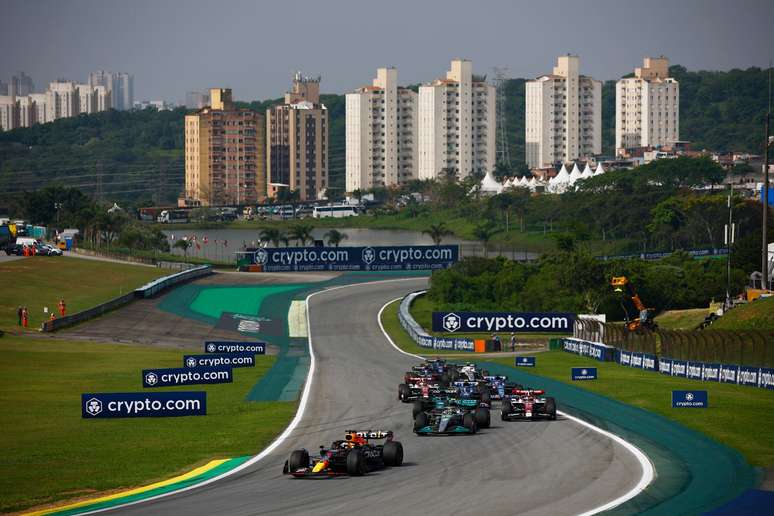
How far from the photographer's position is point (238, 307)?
11081 cm

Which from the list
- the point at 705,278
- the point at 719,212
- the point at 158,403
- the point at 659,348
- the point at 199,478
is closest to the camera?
the point at 199,478

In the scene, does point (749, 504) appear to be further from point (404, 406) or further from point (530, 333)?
point (530, 333)

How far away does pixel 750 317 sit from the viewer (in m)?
72.4

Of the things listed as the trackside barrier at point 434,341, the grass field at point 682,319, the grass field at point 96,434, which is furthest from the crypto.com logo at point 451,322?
the grass field at point 96,434

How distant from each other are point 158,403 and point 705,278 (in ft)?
241

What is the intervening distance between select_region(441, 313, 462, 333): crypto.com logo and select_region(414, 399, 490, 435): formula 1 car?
5010 centimetres

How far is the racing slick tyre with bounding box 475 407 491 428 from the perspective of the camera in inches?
1597

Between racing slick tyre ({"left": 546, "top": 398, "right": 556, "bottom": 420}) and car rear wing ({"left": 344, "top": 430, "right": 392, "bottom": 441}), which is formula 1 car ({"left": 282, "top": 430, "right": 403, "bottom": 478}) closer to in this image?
car rear wing ({"left": 344, "top": 430, "right": 392, "bottom": 441})

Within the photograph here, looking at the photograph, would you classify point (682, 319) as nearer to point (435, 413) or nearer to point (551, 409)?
point (551, 409)

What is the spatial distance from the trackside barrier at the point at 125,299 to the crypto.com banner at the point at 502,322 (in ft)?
90.3

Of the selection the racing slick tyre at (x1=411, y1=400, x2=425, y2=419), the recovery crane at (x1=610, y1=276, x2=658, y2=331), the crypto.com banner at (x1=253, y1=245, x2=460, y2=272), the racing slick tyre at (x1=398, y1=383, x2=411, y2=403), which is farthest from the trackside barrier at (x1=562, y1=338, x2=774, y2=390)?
the crypto.com banner at (x1=253, y1=245, x2=460, y2=272)

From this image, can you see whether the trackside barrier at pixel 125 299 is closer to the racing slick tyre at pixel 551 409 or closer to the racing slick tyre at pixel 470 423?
the racing slick tyre at pixel 551 409

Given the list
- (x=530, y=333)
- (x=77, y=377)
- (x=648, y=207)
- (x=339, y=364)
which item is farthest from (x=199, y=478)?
(x=648, y=207)

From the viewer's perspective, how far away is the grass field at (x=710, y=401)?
38.8 meters
